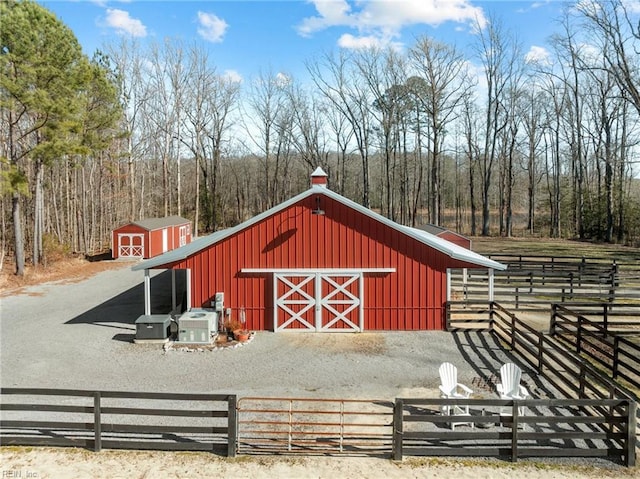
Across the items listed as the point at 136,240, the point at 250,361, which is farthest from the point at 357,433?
the point at 136,240

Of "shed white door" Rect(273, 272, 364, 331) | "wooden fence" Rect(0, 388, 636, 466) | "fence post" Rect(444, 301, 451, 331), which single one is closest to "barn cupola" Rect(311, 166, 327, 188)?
"shed white door" Rect(273, 272, 364, 331)

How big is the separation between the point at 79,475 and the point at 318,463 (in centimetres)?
338

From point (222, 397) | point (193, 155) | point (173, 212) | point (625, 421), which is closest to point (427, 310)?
point (625, 421)

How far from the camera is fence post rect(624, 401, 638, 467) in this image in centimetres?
669

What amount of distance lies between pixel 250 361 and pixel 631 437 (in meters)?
7.97

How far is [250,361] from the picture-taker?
38.1 ft

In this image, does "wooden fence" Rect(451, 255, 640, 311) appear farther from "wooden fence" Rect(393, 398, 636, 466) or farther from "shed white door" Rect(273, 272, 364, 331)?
"wooden fence" Rect(393, 398, 636, 466)

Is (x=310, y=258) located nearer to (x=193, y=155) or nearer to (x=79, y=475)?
(x=79, y=475)

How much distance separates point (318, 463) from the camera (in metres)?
6.81

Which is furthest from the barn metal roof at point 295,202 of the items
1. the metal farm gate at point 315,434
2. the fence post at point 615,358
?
the metal farm gate at point 315,434

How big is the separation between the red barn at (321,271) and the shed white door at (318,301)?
3cm

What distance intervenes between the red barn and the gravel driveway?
59 cm

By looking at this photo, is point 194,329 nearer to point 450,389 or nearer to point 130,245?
point 450,389

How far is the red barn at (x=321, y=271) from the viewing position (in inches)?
561
